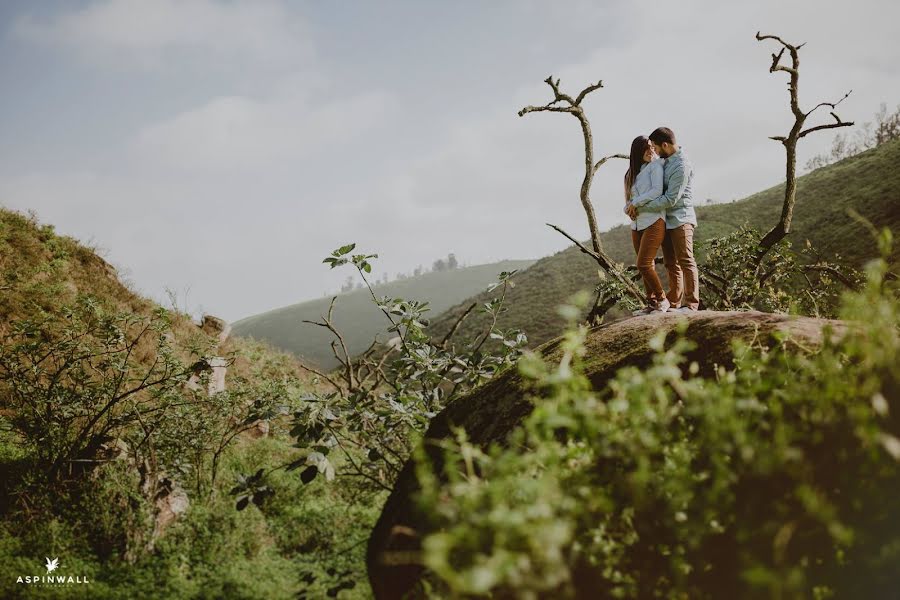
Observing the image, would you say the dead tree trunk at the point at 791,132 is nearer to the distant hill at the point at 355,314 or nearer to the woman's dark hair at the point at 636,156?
the woman's dark hair at the point at 636,156

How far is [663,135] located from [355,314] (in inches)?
3206

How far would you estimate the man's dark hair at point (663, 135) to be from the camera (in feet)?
13.9

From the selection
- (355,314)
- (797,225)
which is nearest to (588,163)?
(797,225)

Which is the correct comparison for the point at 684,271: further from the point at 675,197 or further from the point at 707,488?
the point at 707,488

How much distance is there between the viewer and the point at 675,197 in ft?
13.3

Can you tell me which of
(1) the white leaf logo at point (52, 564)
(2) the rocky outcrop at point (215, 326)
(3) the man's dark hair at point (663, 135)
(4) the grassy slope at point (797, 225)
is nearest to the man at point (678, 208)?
(3) the man's dark hair at point (663, 135)

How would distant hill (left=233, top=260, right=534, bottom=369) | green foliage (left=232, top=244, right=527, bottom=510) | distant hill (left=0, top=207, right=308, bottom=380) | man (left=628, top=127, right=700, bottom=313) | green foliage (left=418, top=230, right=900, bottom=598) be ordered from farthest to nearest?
distant hill (left=233, top=260, right=534, bottom=369)
distant hill (left=0, top=207, right=308, bottom=380)
man (left=628, top=127, right=700, bottom=313)
green foliage (left=232, top=244, right=527, bottom=510)
green foliage (left=418, top=230, right=900, bottom=598)

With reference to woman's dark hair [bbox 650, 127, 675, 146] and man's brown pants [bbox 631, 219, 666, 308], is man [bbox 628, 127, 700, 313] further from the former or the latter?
man's brown pants [bbox 631, 219, 666, 308]

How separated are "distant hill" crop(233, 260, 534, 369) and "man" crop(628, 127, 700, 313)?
47.1 metres

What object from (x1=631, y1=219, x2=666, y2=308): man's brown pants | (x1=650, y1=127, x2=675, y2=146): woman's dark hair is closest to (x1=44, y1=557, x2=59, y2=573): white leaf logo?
(x1=631, y1=219, x2=666, y2=308): man's brown pants

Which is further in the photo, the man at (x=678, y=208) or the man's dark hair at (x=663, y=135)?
the man's dark hair at (x=663, y=135)

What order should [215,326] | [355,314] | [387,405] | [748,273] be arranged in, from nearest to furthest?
[387,405] → [748,273] → [215,326] → [355,314]

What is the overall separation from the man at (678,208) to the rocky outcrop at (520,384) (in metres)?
1.56

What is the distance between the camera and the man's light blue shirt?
408 cm
